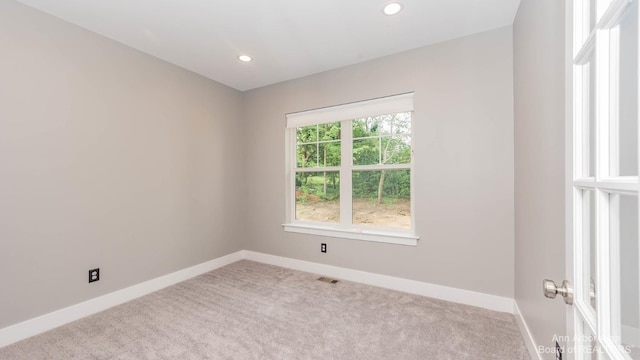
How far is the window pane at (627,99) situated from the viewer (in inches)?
22.1

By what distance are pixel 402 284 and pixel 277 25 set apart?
110 inches

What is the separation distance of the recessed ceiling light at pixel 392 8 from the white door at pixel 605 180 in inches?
60.7

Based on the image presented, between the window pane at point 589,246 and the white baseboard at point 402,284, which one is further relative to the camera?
the white baseboard at point 402,284

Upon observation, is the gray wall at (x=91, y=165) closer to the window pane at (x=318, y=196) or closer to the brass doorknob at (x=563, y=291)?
the window pane at (x=318, y=196)

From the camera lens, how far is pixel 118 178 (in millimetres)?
2553

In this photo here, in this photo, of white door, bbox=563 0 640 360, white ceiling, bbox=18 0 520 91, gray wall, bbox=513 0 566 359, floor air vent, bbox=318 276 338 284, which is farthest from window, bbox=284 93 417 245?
white door, bbox=563 0 640 360

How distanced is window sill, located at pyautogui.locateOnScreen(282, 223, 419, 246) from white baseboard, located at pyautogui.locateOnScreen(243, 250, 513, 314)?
0.38m

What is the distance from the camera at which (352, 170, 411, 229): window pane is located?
9.41 feet

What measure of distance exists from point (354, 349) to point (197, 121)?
299cm

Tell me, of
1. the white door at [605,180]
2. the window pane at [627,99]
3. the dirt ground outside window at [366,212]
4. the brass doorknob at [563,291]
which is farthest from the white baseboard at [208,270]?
the window pane at [627,99]

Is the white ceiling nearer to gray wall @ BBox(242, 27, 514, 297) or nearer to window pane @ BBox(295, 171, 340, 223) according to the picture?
gray wall @ BBox(242, 27, 514, 297)

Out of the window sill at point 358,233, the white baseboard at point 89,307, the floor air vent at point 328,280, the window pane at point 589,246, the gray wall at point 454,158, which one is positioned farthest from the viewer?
the floor air vent at point 328,280

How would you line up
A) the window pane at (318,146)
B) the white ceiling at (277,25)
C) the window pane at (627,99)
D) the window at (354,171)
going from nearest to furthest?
the window pane at (627,99), the white ceiling at (277,25), the window at (354,171), the window pane at (318,146)

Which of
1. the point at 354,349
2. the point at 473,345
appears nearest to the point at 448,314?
the point at 473,345
